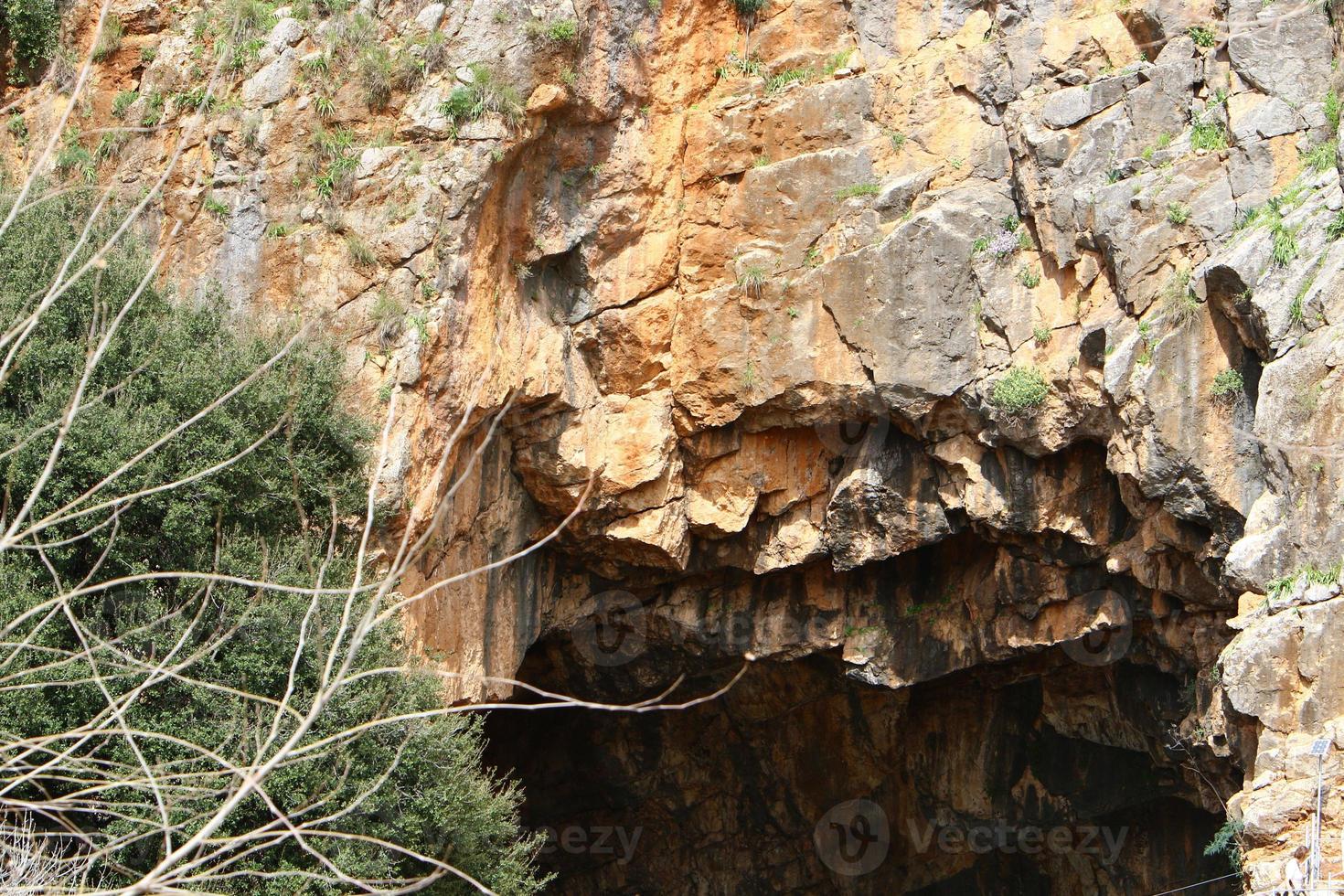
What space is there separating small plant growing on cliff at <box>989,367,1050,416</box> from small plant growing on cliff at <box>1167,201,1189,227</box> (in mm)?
1963

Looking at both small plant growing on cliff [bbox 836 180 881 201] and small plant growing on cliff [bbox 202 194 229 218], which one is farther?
small plant growing on cliff [bbox 836 180 881 201]

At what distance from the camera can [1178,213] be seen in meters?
13.9

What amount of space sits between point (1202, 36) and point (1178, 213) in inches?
73.7

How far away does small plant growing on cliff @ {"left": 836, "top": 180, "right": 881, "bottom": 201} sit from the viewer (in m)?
15.7

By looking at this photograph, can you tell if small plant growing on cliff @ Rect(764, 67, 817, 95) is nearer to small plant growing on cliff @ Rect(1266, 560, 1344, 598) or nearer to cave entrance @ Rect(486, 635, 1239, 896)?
cave entrance @ Rect(486, 635, 1239, 896)

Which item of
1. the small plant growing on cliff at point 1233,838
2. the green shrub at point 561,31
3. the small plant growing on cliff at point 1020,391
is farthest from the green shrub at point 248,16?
the small plant growing on cliff at point 1233,838

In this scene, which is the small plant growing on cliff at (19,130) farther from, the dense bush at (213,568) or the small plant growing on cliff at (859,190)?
the small plant growing on cliff at (859,190)

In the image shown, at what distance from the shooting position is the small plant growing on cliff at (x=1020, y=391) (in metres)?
14.6

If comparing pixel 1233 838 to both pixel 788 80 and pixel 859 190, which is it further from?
pixel 788 80

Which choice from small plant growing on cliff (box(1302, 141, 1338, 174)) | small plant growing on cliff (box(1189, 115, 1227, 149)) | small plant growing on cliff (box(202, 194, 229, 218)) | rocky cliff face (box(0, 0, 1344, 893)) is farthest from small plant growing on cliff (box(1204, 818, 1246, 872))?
small plant growing on cliff (box(202, 194, 229, 218))

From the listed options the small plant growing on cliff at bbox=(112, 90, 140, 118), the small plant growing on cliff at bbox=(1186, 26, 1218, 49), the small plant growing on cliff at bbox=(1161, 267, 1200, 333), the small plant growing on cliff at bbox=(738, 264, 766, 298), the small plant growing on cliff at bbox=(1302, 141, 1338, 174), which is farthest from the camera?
the small plant growing on cliff at bbox=(738, 264, 766, 298)

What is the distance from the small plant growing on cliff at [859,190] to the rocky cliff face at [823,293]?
0.04 metres

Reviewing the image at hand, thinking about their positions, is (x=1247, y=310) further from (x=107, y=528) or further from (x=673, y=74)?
(x=107, y=528)

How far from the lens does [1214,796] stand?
15.2 metres
